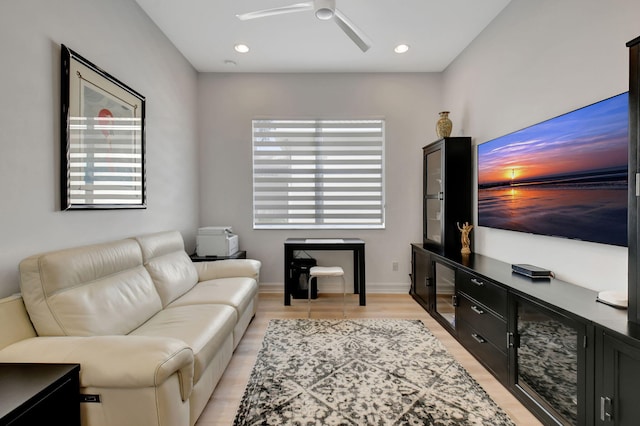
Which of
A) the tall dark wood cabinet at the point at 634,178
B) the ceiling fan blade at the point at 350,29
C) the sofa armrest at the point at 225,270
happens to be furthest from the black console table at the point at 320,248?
the tall dark wood cabinet at the point at 634,178

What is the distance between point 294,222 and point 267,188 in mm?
582

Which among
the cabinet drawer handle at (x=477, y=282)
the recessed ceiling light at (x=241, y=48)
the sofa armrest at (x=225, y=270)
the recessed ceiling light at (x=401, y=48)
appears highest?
the recessed ceiling light at (x=401, y=48)

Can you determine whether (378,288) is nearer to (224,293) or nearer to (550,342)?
Result: (224,293)

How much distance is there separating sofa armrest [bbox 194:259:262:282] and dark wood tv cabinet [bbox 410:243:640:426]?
76.6 inches

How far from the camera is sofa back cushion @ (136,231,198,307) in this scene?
2367 millimetres

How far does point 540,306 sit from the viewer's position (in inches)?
65.8

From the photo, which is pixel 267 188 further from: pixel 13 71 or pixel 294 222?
pixel 13 71

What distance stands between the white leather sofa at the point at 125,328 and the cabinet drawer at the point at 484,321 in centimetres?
182

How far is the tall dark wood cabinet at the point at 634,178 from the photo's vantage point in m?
1.28

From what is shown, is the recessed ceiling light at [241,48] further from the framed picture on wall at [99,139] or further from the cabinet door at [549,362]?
the cabinet door at [549,362]

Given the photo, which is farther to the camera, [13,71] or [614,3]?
[614,3]

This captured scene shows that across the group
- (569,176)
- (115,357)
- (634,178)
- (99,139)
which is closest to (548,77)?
(569,176)

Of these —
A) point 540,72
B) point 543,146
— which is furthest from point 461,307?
point 540,72

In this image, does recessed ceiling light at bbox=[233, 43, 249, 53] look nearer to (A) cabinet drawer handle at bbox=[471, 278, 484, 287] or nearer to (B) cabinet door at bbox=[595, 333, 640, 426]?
(A) cabinet drawer handle at bbox=[471, 278, 484, 287]
